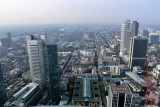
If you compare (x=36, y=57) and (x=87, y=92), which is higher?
(x=36, y=57)

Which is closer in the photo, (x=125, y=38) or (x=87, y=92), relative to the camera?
(x=87, y=92)

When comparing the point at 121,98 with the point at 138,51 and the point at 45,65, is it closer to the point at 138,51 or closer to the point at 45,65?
the point at 45,65

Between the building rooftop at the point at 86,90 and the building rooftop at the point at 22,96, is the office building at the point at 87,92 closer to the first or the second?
the building rooftop at the point at 86,90

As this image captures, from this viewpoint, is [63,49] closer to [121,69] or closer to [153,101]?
[121,69]

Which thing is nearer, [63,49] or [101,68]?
[101,68]

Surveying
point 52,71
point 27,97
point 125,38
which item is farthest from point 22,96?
point 125,38

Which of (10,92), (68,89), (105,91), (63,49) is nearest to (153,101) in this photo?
(105,91)
